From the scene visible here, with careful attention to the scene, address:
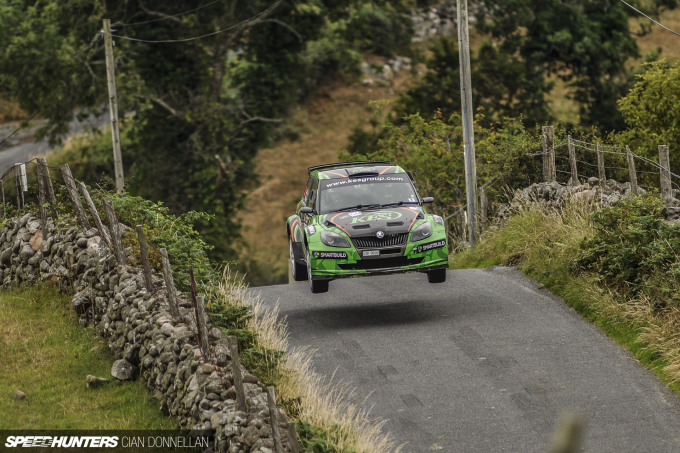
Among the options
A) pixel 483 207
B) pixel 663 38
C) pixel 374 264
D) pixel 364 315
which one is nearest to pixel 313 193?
pixel 364 315

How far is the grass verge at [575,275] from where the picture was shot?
1277cm

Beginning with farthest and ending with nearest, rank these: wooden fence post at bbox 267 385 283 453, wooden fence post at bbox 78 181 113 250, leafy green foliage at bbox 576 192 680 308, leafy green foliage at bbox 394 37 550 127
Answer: leafy green foliage at bbox 394 37 550 127 < wooden fence post at bbox 78 181 113 250 < leafy green foliage at bbox 576 192 680 308 < wooden fence post at bbox 267 385 283 453

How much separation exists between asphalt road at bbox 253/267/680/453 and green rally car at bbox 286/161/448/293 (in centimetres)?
87

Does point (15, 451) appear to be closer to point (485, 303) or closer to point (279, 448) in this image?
point (279, 448)

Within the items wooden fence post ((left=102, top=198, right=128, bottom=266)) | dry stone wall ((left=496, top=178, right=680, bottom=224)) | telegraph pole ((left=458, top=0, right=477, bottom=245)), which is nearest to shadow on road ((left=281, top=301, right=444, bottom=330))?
wooden fence post ((left=102, top=198, right=128, bottom=266))

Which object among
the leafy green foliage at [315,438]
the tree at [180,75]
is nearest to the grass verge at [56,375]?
the leafy green foliage at [315,438]

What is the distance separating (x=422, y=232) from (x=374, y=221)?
74 cm

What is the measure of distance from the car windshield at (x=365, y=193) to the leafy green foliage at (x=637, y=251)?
306 centimetres

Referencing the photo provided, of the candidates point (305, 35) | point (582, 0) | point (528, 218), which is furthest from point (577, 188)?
point (582, 0)

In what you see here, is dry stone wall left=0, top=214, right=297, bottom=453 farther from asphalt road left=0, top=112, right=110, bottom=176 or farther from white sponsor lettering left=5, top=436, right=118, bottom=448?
asphalt road left=0, top=112, right=110, bottom=176

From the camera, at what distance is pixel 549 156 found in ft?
67.8

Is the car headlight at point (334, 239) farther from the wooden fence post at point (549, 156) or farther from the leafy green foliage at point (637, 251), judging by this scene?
the wooden fence post at point (549, 156)

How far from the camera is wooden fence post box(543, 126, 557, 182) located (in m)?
20.6

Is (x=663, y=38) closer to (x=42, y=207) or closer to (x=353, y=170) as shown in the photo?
(x=353, y=170)
